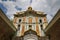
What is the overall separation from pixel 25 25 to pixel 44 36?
4.65 metres

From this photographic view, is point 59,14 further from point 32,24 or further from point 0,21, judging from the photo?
point 32,24

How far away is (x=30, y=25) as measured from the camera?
2831cm

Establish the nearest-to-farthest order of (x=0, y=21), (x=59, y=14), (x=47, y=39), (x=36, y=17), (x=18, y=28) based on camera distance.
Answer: (x=59, y=14)
(x=0, y=21)
(x=47, y=39)
(x=18, y=28)
(x=36, y=17)

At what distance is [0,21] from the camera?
52.9 ft

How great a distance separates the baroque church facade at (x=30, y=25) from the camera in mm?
25969

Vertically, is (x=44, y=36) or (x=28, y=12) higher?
(x=28, y=12)

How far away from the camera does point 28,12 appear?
30.9 metres

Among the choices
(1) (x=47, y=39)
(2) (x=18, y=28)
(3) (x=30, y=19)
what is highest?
(3) (x=30, y=19)

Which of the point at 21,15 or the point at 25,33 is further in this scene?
the point at 21,15

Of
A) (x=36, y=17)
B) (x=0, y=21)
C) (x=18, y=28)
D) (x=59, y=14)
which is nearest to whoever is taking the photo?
(x=59, y=14)

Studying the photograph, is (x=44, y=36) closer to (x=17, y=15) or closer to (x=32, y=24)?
(x=32, y=24)

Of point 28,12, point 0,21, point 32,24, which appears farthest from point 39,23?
point 0,21

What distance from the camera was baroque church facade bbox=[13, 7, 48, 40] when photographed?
26.0 metres

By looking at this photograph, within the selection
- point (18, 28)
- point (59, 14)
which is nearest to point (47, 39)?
point (18, 28)
